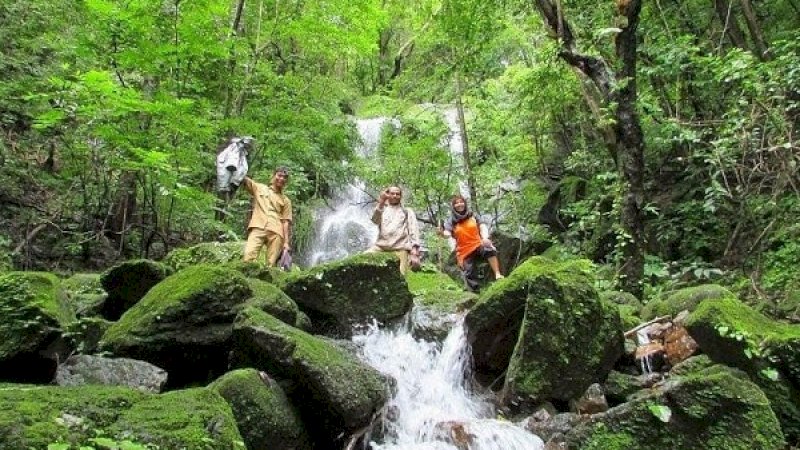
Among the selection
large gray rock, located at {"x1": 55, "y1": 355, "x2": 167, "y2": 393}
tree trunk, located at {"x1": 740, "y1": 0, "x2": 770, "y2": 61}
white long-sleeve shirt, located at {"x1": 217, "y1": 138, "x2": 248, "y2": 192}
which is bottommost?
large gray rock, located at {"x1": 55, "y1": 355, "x2": 167, "y2": 393}

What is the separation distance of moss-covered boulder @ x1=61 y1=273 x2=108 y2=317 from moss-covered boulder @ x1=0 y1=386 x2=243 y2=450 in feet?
8.93

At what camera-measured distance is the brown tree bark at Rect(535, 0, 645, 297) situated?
946 cm

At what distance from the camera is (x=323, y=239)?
17766 mm

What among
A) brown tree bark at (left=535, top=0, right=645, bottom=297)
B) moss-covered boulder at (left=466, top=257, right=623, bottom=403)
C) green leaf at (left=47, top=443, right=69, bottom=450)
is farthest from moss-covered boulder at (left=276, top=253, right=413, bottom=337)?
green leaf at (left=47, top=443, right=69, bottom=450)

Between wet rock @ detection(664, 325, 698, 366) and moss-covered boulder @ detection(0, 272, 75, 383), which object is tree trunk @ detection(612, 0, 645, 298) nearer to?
wet rock @ detection(664, 325, 698, 366)

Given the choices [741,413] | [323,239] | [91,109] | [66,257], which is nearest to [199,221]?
[66,257]

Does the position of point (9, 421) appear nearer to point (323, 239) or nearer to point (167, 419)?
point (167, 419)

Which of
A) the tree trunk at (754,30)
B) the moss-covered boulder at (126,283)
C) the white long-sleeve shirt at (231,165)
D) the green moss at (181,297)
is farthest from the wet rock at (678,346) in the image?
the tree trunk at (754,30)

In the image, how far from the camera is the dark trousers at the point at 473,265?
9836 mm

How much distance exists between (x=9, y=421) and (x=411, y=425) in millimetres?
3792

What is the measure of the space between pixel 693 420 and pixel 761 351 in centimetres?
113

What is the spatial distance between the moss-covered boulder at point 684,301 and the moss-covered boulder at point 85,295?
6.54m

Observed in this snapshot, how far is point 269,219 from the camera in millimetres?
8828

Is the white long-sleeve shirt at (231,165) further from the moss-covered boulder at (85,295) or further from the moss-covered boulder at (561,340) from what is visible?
the moss-covered boulder at (561,340)
